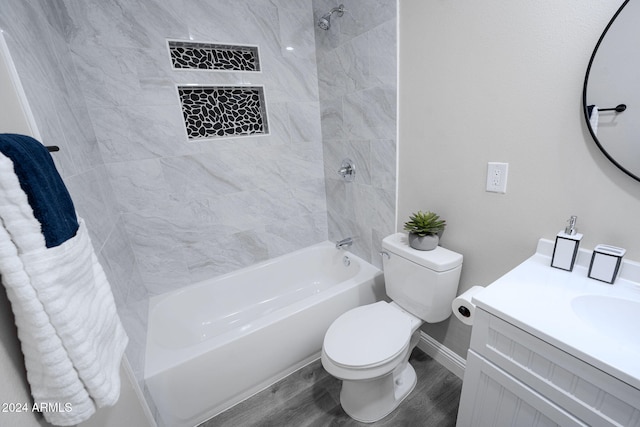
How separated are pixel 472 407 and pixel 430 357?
0.79 meters

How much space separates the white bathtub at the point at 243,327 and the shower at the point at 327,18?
1.62m

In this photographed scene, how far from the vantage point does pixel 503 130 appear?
1.07 meters

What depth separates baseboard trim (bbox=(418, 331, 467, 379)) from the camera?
4.93 ft

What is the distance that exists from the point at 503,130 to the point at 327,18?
134 centimetres

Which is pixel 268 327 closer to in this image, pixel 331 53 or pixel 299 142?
pixel 299 142

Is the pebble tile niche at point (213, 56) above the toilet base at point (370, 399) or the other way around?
above

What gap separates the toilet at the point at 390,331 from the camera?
1155 millimetres

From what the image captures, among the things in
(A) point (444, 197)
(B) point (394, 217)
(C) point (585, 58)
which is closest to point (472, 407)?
(A) point (444, 197)

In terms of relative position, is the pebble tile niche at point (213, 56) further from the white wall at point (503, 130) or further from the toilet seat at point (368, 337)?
the toilet seat at point (368, 337)

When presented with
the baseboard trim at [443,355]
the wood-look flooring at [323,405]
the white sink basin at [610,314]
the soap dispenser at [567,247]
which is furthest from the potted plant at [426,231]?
the wood-look flooring at [323,405]

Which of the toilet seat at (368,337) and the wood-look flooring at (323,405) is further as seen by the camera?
the wood-look flooring at (323,405)

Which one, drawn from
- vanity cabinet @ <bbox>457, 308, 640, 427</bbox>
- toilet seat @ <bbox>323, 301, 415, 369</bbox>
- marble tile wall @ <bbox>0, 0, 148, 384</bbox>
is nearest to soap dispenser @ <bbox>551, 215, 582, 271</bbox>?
vanity cabinet @ <bbox>457, 308, 640, 427</bbox>

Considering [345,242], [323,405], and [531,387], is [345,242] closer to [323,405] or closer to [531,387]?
[323,405]

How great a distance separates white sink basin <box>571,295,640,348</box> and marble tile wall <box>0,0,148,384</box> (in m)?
1.68
